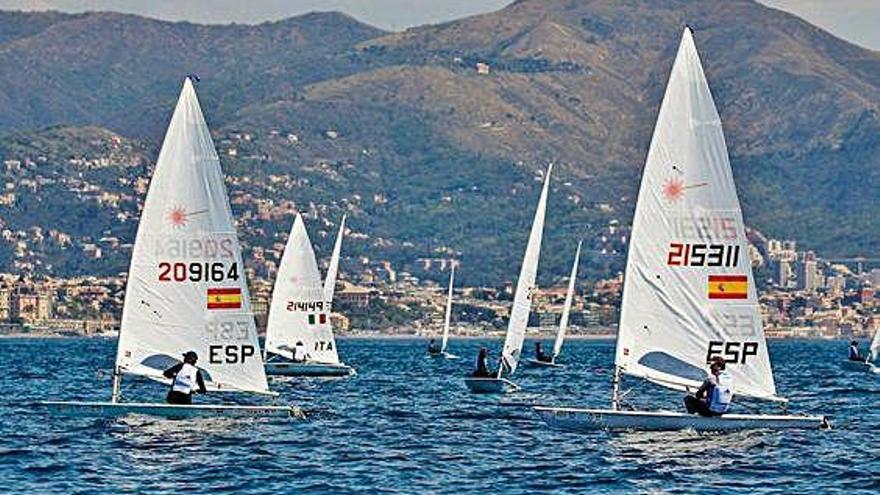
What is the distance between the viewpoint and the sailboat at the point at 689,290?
5075 cm

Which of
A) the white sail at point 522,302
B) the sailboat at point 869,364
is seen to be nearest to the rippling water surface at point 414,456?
the white sail at point 522,302

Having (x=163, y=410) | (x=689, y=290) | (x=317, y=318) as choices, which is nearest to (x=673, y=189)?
(x=689, y=290)

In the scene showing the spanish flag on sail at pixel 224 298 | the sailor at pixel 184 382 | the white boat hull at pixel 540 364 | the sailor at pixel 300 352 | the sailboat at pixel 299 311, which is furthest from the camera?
the white boat hull at pixel 540 364

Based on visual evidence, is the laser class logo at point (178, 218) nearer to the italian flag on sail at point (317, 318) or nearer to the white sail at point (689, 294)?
the white sail at point (689, 294)

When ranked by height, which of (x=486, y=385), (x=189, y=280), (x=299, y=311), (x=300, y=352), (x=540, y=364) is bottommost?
(x=486, y=385)

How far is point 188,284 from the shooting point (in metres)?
55.2

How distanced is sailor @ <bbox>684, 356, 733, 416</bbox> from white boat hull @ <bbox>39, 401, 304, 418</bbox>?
11.3m

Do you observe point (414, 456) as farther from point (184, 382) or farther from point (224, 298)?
point (224, 298)

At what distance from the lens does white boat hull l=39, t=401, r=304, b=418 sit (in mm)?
52688

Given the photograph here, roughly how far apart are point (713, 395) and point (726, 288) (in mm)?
3040

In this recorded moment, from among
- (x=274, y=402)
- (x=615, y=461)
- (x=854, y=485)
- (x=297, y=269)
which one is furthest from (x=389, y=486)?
(x=297, y=269)

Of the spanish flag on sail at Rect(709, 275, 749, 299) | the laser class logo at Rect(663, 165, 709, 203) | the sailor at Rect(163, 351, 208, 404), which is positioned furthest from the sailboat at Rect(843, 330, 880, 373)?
the sailor at Rect(163, 351, 208, 404)

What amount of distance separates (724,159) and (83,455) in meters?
15.9

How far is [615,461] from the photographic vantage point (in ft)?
154
